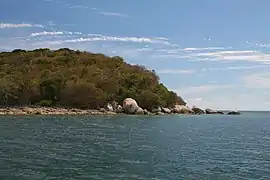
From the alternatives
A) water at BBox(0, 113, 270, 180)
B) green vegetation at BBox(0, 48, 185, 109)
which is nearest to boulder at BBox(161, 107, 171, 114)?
green vegetation at BBox(0, 48, 185, 109)

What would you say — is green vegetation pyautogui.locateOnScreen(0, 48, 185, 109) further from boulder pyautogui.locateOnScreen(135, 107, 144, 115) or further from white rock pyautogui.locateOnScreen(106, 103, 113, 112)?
boulder pyautogui.locateOnScreen(135, 107, 144, 115)

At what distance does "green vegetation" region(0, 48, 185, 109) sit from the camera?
125750 millimetres

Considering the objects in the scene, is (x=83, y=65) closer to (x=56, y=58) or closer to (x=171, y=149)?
(x=56, y=58)

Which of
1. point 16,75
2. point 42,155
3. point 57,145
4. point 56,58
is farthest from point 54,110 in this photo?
point 42,155

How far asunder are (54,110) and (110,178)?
93.8 metres

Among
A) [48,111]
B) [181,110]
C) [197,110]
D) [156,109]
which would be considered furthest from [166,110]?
[48,111]

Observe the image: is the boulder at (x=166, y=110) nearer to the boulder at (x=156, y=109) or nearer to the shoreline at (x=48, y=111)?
the boulder at (x=156, y=109)

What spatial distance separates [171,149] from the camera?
39.1 m

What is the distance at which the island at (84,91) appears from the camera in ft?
401

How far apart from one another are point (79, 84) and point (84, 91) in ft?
10.3

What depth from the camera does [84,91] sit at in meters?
126

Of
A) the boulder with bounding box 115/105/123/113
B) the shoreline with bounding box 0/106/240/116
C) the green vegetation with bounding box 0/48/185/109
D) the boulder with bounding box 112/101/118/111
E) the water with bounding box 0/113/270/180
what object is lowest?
the water with bounding box 0/113/270/180

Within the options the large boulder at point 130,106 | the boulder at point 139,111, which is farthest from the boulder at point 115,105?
the boulder at point 139,111

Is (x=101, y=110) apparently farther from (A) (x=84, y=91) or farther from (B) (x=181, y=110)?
(B) (x=181, y=110)
